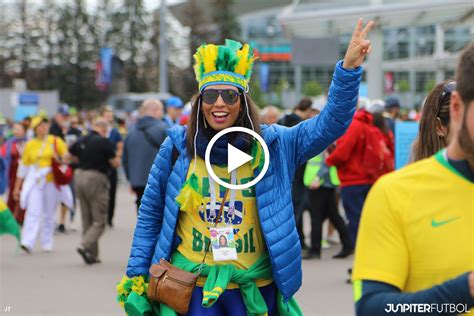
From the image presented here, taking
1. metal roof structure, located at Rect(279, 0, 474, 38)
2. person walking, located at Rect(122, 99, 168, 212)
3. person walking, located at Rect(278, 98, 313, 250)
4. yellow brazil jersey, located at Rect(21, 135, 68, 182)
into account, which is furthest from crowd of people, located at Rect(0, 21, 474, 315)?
metal roof structure, located at Rect(279, 0, 474, 38)

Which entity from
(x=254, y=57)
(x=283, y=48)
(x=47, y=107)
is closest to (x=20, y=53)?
(x=47, y=107)

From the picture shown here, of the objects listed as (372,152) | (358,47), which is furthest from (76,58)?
(358,47)

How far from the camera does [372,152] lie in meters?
9.82

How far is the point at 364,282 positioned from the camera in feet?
7.97

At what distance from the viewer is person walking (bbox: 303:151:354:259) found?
11.4 m

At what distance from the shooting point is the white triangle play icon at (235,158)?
4.31 meters

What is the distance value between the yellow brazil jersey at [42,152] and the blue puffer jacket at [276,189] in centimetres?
837

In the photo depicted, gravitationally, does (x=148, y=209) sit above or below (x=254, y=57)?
below

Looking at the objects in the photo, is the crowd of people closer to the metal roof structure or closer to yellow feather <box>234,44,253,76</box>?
yellow feather <box>234,44,253,76</box>

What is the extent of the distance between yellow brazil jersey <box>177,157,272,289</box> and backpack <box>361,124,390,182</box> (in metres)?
5.57

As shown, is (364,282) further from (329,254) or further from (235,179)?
(329,254)

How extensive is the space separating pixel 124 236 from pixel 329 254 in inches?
142

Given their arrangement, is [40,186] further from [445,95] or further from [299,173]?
[445,95]
